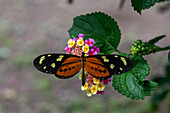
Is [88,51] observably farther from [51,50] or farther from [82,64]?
[51,50]

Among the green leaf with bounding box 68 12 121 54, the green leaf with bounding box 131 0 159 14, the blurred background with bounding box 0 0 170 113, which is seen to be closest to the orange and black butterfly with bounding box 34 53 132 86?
the green leaf with bounding box 68 12 121 54

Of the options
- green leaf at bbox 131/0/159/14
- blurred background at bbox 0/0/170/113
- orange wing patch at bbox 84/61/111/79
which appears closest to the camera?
green leaf at bbox 131/0/159/14

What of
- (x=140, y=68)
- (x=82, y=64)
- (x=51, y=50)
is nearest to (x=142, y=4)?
(x=140, y=68)

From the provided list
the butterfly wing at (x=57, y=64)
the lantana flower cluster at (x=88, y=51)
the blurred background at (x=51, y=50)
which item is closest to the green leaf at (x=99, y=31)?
the lantana flower cluster at (x=88, y=51)

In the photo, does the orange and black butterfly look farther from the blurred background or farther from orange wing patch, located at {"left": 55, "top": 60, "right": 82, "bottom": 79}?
the blurred background

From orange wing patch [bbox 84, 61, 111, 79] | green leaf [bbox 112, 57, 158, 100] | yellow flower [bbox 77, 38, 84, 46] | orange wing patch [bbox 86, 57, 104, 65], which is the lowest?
green leaf [bbox 112, 57, 158, 100]
